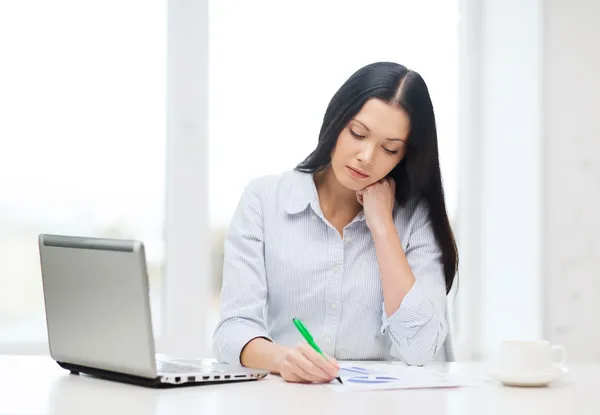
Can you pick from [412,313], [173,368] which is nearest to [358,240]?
[412,313]

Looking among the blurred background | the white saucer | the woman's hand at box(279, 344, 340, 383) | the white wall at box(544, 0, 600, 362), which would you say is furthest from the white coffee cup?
the white wall at box(544, 0, 600, 362)

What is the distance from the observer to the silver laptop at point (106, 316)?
128 centimetres

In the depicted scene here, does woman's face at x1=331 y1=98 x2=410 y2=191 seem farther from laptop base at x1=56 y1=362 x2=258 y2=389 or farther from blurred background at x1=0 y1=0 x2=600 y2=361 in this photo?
blurred background at x1=0 y1=0 x2=600 y2=361

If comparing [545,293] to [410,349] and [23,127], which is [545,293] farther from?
[23,127]

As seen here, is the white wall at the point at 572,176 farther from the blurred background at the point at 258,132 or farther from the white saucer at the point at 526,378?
the white saucer at the point at 526,378

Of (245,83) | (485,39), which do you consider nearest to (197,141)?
(245,83)

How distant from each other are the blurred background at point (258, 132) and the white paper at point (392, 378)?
5.54 ft

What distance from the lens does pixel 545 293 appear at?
133 inches

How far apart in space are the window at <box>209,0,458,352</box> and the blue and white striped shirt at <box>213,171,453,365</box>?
1234 millimetres

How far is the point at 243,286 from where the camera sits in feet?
6.20

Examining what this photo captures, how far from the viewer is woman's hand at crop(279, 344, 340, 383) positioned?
1.41 metres

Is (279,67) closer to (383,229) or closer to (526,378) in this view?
(383,229)

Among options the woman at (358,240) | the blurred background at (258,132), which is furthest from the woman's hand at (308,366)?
the blurred background at (258,132)

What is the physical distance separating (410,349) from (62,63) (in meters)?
1.91
